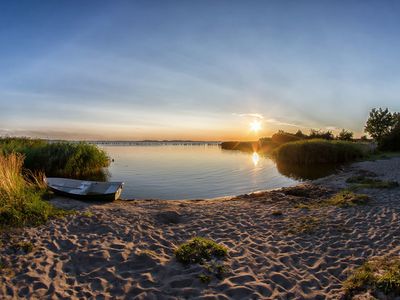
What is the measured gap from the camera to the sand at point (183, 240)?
18.4 ft

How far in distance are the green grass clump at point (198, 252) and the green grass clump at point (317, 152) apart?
29.6 meters

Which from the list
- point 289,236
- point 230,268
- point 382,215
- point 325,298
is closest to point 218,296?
point 230,268

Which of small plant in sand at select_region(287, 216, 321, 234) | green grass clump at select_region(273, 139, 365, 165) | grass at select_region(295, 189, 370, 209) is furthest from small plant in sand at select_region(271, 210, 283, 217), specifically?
green grass clump at select_region(273, 139, 365, 165)

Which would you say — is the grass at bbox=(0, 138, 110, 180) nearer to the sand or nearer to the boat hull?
the boat hull

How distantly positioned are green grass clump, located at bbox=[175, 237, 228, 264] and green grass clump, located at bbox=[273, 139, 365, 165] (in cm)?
2964

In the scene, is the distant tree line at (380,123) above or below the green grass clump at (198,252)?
above

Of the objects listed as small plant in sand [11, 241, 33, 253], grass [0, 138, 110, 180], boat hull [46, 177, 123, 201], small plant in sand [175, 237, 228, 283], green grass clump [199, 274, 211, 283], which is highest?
grass [0, 138, 110, 180]

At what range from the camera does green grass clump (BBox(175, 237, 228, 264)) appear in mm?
6711

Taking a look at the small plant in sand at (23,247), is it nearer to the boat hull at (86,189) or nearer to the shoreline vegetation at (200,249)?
the shoreline vegetation at (200,249)

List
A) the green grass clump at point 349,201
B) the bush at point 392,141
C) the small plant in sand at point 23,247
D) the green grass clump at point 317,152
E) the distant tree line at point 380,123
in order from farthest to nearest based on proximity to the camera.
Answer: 1. the distant tree line at point 380,123
2. the bush at point 392,141
3. the green grass clump at point 317,152
4. the green grass clump at point 349,201
5. the small plant in sand at point 23,247

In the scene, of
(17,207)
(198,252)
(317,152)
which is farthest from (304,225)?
(317,152)

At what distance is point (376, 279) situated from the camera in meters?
5.45

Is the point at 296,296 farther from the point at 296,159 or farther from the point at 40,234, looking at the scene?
the point at 296,159

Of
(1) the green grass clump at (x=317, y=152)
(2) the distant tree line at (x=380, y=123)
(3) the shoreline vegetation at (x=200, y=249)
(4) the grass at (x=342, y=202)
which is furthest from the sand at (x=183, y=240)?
(2) the distant tree line at (x=380, y=123)
